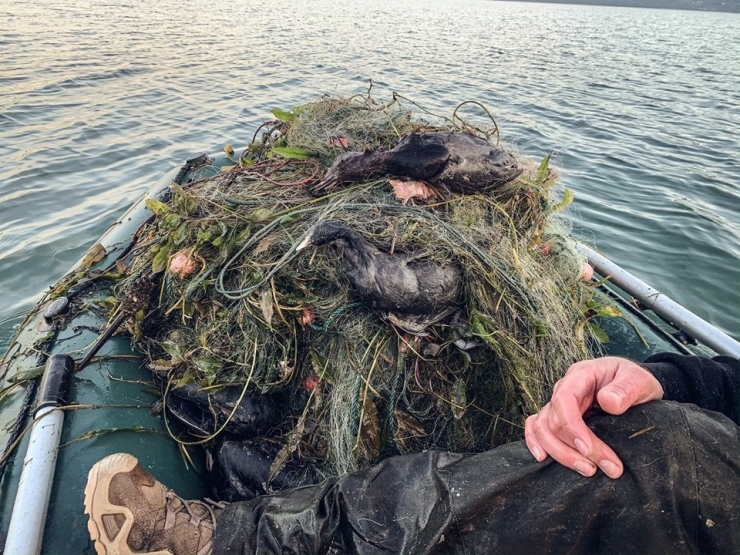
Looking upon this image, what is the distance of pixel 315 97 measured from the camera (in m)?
11.4

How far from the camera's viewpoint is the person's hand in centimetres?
166

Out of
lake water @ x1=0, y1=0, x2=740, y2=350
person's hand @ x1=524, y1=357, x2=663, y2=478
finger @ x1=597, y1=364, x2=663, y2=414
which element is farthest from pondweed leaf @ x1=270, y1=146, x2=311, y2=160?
lake water @ x1=0, y1=0, x2=740, y2=350

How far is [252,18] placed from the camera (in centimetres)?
2231

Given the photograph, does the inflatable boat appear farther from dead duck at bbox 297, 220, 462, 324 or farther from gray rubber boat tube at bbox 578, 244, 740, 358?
dead duck at bbox 297, 220, 462, 324

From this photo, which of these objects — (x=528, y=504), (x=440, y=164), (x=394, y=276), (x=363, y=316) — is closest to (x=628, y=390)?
(x=528, y=504)

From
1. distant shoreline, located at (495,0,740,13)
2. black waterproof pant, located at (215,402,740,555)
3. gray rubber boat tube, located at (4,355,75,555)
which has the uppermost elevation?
black waterproof pant, located at (215,402,740,555)

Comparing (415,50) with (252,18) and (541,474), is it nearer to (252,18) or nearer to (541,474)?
(252,18)

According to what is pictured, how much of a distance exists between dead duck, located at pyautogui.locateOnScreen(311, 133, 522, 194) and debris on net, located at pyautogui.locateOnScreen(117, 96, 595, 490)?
6 centimetres

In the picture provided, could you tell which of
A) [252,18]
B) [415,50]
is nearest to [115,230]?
[415,50]

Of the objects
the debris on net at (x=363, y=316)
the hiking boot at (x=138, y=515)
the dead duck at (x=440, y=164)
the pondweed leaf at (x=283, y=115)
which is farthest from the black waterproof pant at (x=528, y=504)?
the pondweed leaf at (x=283, y=115)

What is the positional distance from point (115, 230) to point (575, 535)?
4.03m

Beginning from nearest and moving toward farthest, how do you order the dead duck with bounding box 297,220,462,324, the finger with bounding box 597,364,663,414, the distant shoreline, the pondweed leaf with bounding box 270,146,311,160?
the finger with bounding box 597,364,663,414, the dead duck with bounding box 297,220,462,324, the pondweed leaf with bounding box 270,146,311,160, the distant shoreline

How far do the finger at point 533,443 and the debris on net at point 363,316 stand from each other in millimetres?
423

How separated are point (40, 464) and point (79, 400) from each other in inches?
18.1
